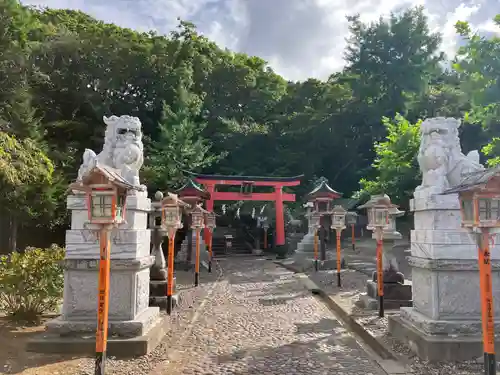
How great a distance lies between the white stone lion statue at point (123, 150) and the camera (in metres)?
6.84

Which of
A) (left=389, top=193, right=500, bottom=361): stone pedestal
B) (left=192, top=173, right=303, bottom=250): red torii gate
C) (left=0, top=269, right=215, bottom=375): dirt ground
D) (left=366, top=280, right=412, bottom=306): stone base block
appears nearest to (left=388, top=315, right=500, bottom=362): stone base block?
(left=389, top=193, right=500, bottom=361): stone pedestal

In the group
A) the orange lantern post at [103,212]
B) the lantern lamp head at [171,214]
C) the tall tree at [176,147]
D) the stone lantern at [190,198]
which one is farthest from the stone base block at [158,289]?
the tall tree at [176,147]

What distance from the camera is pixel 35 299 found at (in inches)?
291

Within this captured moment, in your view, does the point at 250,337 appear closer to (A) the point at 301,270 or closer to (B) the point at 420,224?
(B) the point at 420,224

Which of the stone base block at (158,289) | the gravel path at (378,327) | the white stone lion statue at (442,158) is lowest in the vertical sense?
the gravel path at (378,327)

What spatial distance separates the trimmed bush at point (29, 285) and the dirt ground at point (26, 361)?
85cm

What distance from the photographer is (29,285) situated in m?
7.29

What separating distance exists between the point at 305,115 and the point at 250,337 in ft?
87.7

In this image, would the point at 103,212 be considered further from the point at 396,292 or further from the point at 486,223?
the point at 396,292

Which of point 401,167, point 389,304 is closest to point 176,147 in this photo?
point 401,167

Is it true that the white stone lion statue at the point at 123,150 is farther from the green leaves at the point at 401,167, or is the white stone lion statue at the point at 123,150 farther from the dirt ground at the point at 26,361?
the green leaves at the point at 401,167

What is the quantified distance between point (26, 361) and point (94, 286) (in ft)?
4.21

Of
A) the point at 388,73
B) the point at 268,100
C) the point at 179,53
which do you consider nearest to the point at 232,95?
the point at 268,100

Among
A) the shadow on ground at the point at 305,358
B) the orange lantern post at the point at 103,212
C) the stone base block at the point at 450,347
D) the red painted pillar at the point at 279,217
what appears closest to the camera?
the orange lantern post at the point at 103,212
